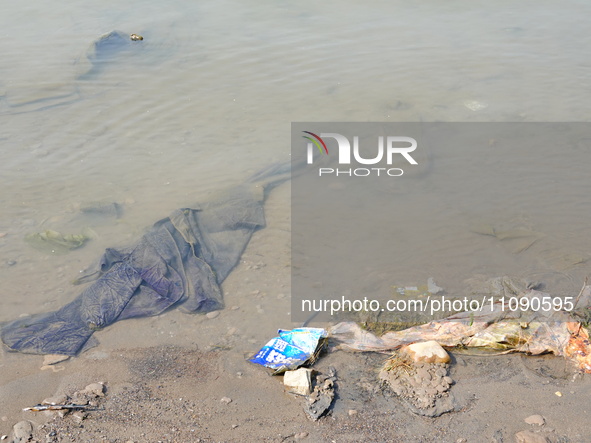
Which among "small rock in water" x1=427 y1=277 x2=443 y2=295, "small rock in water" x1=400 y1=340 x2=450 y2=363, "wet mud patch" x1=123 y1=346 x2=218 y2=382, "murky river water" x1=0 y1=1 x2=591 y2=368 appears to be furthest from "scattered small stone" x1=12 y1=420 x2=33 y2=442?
"small rock in water" x1=427 y1=277 x2=443 y2=295

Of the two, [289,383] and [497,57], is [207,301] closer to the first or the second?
[289,383]

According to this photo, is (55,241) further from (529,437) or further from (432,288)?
(529,437)

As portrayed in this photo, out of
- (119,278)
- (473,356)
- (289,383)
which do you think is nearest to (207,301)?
(119,278)

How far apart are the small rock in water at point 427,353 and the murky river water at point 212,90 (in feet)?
4.98

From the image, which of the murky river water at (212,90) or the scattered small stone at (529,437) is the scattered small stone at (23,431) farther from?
the scattered small stone at (529,437)

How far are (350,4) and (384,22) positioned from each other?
41.9 inches

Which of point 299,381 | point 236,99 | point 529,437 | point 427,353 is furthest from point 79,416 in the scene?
point 236,99

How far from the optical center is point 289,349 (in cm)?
394

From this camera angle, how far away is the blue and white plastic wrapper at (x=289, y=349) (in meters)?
3.85

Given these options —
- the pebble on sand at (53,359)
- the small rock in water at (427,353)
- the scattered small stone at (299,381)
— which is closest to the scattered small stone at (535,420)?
the small rock in water at (427,353)

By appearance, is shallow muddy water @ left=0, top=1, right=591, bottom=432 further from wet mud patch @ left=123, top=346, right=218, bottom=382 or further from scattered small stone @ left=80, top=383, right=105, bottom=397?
Answer: scattered small stone @ left=80, top=383, right=105, bottom=397

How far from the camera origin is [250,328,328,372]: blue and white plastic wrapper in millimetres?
3850

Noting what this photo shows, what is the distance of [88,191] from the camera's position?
19.8 feet

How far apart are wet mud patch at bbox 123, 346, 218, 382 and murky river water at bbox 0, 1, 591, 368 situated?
3.46 ft
